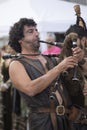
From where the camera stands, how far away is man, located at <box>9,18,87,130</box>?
2.99m

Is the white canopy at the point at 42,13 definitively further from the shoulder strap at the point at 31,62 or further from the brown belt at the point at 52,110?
the brown belt at the point at 52,110

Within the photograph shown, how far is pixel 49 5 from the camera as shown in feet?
25.4

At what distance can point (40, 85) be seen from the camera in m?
3.00

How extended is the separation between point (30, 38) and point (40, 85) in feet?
1.64

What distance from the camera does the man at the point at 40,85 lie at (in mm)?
2988

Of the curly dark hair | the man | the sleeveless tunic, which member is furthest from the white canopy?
the sleeveless tunic

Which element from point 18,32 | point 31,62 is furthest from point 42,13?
point 31,62

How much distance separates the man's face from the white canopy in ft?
11.6

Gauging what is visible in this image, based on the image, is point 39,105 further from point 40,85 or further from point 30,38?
point 30,38

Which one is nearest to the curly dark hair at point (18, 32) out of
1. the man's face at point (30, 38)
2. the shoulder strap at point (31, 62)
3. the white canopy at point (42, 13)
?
the man's face at point (30, 38)

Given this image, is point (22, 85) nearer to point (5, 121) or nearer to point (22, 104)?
point (22, 104)

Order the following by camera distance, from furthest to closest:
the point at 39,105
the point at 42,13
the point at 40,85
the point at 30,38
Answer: the point at 42,13 < the point at 30,38 < the point at 39,105 < the point at 40,85

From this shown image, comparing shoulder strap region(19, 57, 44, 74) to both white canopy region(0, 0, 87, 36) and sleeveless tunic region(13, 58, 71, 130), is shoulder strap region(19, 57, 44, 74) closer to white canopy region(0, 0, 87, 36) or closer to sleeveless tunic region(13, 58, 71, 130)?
sleeveless tunic region(13, 58, 71, 130)

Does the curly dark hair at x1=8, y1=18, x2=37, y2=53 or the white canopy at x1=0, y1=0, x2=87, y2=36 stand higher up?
the white canopy at x1=0, y1=0, x2=87, y2=36
